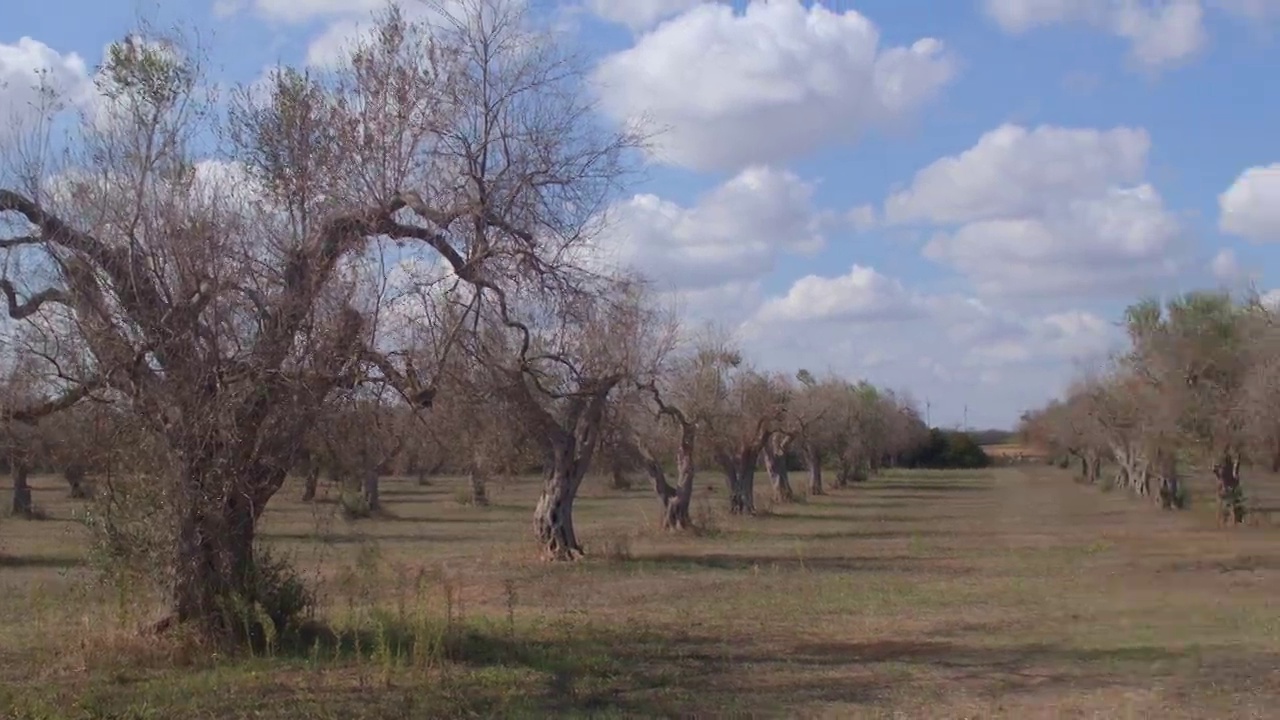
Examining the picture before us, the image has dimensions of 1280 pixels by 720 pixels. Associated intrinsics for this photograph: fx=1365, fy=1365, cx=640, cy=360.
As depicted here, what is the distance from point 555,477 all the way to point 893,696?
722 inches

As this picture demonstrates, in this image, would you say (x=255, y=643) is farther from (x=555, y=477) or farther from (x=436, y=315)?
(x=555, y=477)

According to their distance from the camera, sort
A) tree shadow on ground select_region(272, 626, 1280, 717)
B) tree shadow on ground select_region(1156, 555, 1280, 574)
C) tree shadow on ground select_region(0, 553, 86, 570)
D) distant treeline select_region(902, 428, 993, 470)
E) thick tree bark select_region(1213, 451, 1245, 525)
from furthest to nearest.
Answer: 1. distant treeline select_region(902, 428, 993, 470)
2. thick tree bark select_region(1213, 451, 1245, 525)
3. tree shadow on ground select_region(0, 553, 86, 570)
4. tree shadow on ground select_region(1156, 555, 1280, 574)
5. tree shadow on ground select_region(272, 626, 1280, 717)

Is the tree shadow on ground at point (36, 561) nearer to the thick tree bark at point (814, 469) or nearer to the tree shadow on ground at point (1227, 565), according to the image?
the tree shadow on ground at point (1227, 565)

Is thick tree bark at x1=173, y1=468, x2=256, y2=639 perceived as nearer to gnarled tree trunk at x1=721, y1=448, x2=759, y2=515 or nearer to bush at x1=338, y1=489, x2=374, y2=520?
bush at x1=338, y1=489, x2=374, y2=520

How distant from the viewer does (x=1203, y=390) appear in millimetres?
40031

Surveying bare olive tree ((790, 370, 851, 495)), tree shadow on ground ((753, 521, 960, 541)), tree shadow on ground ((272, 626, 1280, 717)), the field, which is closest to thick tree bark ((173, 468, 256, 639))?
the field

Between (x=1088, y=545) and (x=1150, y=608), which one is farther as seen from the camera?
(x=1088, y=545)

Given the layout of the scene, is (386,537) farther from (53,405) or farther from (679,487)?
(53,405)

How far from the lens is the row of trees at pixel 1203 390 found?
3566 cm

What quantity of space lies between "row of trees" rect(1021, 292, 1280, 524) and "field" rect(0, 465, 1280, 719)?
3906mm

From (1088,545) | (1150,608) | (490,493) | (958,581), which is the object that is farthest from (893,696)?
(490,493)

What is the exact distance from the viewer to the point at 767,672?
1467 centimetres

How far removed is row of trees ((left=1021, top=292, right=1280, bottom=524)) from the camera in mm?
35656

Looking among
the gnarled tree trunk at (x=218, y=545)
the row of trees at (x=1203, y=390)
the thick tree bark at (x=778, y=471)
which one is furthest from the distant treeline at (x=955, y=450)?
the gnarled tree trunk at (x=218, y=545)
